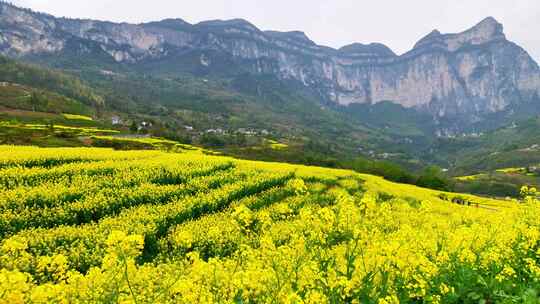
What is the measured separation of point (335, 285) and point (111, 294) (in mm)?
4629

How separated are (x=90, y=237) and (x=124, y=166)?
41.8 ft

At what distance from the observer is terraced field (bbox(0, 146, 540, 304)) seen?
8.31 metres

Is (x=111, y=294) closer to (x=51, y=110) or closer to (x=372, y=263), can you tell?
(x=372, y=263)

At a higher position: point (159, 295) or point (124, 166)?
point (159, 295)

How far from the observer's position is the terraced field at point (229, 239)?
8312mm

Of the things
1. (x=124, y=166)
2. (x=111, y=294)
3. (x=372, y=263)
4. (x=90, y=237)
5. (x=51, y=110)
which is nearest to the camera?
(x=111, y=294)

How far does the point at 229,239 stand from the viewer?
63.9ft

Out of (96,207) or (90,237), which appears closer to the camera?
(90,237)

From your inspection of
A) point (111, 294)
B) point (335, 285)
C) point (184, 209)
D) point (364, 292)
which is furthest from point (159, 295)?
point (184, 209)

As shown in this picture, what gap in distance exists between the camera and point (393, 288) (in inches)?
404

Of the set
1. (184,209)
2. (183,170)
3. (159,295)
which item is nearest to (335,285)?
(159,295)

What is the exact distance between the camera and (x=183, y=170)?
31.0 m

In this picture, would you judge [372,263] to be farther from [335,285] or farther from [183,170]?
[183,170]

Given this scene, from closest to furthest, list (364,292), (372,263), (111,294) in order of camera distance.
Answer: (111,294), (364,292), (372,263)
